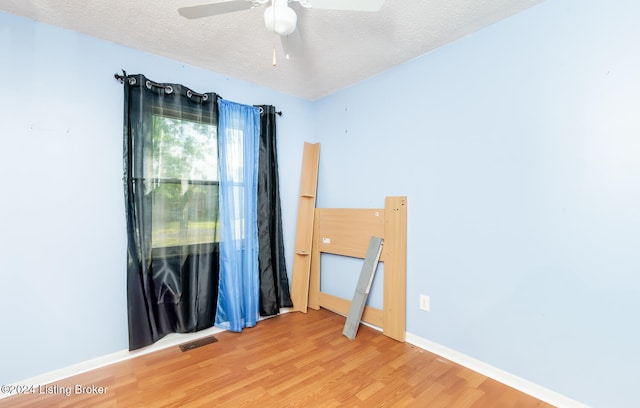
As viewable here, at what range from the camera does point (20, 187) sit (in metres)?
1.86

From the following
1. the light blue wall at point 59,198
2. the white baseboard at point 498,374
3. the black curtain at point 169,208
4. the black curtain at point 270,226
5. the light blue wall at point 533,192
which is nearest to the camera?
the light blue wall at point 533,192

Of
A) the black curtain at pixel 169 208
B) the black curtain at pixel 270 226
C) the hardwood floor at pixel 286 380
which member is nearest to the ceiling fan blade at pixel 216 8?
the black curtain at pixel 169 208

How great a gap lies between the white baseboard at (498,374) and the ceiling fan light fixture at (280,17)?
2456 millimetres

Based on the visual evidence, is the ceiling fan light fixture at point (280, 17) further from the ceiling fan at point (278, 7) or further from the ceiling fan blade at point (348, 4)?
the ceiling fan blade at point (348, 4)

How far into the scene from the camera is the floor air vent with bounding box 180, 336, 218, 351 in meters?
2.36

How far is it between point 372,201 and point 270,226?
112cm

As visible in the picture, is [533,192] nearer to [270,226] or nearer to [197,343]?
[270,226]

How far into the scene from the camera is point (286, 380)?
1904 mm

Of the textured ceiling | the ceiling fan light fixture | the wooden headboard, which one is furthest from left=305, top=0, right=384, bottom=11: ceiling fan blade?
the wooden headboard

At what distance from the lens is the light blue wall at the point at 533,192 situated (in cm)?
152

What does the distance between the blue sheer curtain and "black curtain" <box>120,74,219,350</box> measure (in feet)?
0.28

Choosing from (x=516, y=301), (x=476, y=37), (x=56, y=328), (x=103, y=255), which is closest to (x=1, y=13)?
(x=103, y=255)

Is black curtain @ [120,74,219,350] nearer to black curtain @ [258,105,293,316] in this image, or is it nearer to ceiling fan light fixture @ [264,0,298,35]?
black curtain @ [258,105,293,316]

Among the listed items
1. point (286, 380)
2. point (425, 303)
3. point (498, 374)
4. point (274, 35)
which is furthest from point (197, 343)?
point (274, 35)
